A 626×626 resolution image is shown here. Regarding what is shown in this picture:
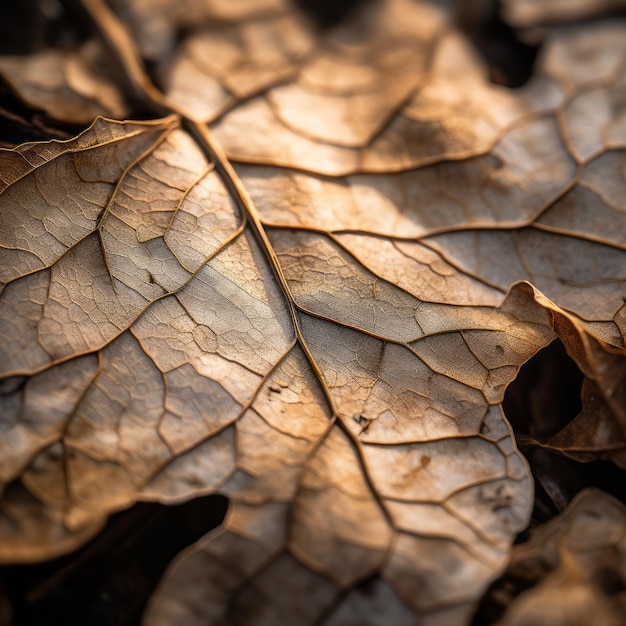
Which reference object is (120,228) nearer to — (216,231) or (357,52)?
(216,231)

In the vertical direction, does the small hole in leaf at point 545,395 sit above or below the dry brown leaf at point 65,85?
below

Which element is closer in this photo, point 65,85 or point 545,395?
point 545,395

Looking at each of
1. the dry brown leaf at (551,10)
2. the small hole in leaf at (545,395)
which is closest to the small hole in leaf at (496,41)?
the dry brown leaf at (551,10)

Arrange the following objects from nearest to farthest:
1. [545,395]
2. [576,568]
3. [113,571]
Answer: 1. [576,568]
2. [113,571]
3. [545,395]

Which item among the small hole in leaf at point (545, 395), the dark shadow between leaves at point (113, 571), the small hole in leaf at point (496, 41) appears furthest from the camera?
the small hole in leaf at point (496, 41)

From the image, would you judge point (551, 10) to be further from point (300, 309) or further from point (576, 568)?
point (576, 568)

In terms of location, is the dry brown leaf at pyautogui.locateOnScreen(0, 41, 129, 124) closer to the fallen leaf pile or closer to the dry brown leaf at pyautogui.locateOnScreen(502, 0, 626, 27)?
the fallen leaf pile

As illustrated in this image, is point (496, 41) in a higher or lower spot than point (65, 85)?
higher

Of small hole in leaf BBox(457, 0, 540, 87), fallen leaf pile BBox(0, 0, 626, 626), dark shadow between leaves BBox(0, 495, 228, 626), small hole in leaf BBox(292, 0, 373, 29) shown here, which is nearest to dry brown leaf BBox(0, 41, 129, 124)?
fallen leaf pile BBox(0, 0, 626, 626)

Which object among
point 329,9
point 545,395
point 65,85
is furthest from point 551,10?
point 65,85

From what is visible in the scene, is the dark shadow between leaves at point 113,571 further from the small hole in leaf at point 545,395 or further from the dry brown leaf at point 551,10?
the dry brown leaf at point 551,10
